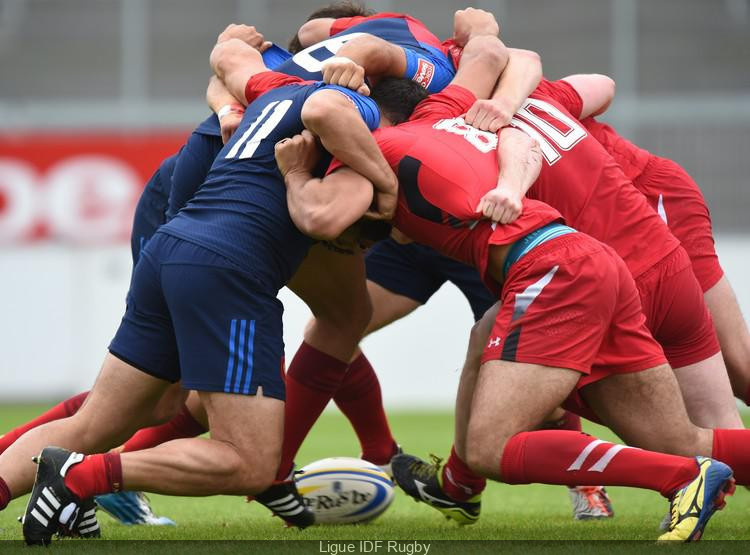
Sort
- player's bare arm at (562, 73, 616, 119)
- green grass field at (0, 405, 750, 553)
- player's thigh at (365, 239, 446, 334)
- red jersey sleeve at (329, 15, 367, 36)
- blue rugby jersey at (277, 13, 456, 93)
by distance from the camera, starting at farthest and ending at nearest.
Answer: player's thigh at (365, 239, 446, 334)
red jersey sleeve at (329, 15, 367, 36)
player's bare arm at (562, 73, 616, 119)
blue rugby jersey at (277, 13, 456, 93)
green grass field at (0, 405, 750, 553)

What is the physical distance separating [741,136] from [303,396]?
25.5 ft

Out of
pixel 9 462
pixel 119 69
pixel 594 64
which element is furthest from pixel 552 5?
pixel 9 462

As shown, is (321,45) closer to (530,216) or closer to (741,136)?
(530,216)

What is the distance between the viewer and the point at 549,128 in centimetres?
509

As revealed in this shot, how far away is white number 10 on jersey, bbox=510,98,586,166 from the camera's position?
4996 millimetres

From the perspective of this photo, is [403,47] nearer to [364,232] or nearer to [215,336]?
[364,232]

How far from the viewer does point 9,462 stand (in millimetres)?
4578

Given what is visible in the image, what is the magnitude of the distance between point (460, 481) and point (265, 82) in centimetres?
190

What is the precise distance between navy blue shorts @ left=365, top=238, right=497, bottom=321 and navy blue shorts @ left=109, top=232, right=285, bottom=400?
1726mm

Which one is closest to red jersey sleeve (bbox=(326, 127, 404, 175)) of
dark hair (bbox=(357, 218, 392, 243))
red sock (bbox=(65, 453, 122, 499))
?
dark hair (bbox=(357, 218, 392, 243))

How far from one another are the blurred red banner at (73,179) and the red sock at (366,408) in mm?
6579

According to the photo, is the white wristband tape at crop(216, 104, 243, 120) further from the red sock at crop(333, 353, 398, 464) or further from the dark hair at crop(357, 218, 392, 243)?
the red sock at crop(333, 353, 398, 464)

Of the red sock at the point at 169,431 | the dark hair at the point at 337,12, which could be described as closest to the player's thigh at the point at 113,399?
the red sock at the point at 169,431

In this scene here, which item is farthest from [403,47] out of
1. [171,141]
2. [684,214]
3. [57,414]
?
[171,141]
